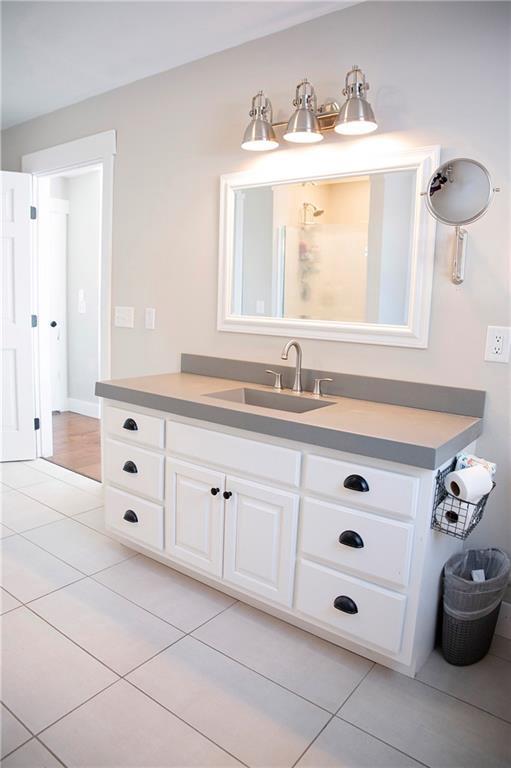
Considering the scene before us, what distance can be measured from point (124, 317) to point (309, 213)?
1.37m

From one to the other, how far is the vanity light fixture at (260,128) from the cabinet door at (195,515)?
1439 millimetres

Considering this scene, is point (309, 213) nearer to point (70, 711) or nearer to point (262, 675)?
point (262, 675)

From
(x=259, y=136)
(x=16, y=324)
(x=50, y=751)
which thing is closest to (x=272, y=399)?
(x=259, y=136)

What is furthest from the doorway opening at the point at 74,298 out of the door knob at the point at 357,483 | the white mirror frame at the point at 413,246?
the door knob at the point at 357,483

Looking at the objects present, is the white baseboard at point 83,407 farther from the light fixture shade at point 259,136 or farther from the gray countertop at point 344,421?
the light fixture shade at point 259,136

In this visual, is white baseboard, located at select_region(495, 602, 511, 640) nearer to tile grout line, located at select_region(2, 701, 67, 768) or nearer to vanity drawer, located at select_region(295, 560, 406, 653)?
vanity drawer, located at select_region(295, 560, 406, 653)

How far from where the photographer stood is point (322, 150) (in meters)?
2.25

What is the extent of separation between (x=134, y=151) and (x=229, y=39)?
0.84 m

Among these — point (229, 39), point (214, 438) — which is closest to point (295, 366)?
point (214, 438)

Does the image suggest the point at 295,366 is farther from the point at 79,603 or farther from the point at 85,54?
the point at 85,54

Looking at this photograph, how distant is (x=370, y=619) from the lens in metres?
1.70

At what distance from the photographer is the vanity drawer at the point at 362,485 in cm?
158

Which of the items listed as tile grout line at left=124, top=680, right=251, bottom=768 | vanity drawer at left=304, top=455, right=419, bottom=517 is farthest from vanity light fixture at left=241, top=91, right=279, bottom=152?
tile grout line at left=124, top=680, right=251, bottom=768

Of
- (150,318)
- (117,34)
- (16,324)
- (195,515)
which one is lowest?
(195,515)
